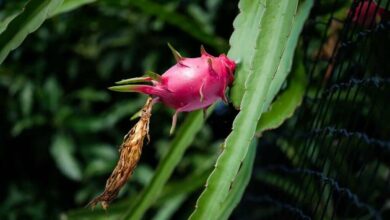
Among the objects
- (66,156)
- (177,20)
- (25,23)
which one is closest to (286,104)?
(25,23)

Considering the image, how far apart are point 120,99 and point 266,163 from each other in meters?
0.68

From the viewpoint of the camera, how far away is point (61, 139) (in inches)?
68.7

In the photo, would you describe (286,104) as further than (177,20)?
No

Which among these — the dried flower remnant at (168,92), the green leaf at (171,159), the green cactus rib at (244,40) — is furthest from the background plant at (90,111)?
the dried flower remnant at (168,92)

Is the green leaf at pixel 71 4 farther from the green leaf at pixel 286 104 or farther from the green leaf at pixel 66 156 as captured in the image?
the green leaf at pixel 66 156

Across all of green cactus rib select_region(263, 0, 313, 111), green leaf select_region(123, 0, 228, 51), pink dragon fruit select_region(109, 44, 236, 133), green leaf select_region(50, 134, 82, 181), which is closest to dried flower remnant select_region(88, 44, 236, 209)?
pink dragon fruit select_region(109, 44, 236, 133)

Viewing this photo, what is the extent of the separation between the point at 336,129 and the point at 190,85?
206 mm

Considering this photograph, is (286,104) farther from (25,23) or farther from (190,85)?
(25,23)

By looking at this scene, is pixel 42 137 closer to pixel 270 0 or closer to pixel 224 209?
pixel 224 209

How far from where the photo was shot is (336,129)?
0.75 meters

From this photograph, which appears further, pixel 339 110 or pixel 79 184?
pixel 79 184

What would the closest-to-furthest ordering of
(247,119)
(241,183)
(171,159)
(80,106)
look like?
(247,119) → (241,183) → (171,159) → (80,106)

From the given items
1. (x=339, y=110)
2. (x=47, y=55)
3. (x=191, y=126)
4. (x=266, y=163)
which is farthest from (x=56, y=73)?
(x=339, y=110)

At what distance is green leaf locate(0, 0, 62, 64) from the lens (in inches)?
29.1
